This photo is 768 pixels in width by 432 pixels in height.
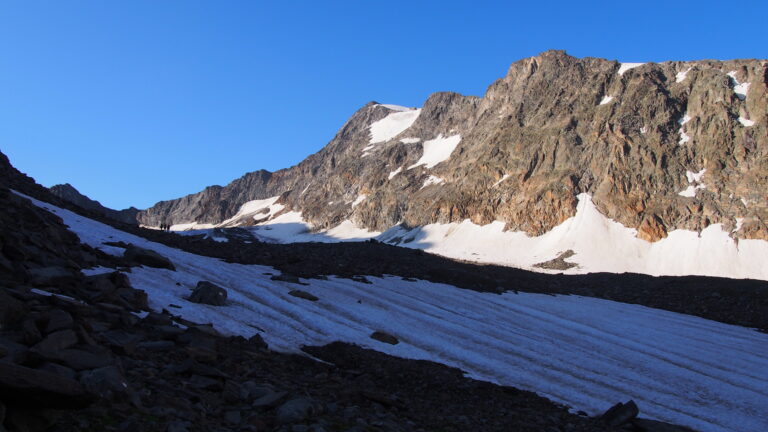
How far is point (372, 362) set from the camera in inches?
636

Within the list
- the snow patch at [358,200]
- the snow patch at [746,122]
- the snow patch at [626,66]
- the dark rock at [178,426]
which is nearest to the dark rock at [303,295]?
the dark rock at [178,426]

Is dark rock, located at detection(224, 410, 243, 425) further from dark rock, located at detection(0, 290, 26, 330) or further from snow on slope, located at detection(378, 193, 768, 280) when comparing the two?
snow on slope, located at detection(378, 193, 768, 280)

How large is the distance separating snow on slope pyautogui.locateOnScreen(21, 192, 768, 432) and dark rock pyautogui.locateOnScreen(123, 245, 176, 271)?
2.24 feet

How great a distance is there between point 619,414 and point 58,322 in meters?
14.9

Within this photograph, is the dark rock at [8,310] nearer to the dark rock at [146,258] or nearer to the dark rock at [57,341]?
the dark rock at [57,341]

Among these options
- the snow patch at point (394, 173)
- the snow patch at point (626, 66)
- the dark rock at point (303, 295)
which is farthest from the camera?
the snow patch at point (394, 173)

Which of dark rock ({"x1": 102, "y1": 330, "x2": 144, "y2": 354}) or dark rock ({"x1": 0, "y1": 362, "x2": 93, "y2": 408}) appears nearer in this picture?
dark rock ({"x1": 0, "y1": 362, "x2": 93, "y2": 408})

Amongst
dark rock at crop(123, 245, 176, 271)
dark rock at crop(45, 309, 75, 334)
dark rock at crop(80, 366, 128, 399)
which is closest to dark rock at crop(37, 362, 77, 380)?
dark rock at crop(80, 366, 128, 399)

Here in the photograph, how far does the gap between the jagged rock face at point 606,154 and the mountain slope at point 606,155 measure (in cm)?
24

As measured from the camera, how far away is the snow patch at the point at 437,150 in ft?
531

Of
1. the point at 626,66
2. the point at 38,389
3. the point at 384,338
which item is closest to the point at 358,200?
the point at 626,66

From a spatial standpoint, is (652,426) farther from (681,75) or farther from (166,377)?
(681,75)

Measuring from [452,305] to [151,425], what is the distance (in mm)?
25443

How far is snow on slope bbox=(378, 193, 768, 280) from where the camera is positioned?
80.9 meters
